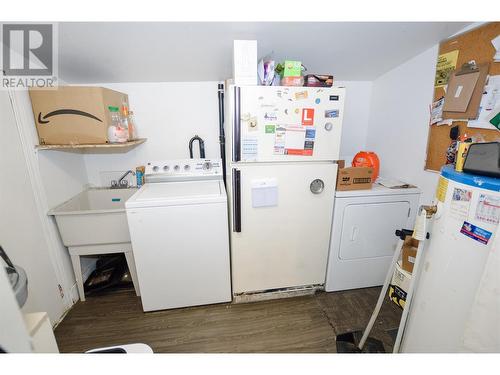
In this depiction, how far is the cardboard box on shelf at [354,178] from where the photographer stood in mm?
1679

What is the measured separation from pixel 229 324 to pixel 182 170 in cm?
139

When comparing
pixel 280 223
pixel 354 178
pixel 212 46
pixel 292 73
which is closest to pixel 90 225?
pixel 280 223

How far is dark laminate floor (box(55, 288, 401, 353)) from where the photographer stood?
1.50m

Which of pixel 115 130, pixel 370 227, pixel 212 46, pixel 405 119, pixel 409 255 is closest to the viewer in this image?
pixel 409 255

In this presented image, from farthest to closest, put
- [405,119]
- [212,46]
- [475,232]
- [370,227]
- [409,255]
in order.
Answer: [405,119], [370,227], [212,46], [409,255], [475,232]

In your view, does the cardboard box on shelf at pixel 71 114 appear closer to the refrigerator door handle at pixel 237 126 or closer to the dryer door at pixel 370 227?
the refrigerator door handle at pixel 237 126

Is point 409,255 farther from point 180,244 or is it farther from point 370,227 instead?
point 180,244

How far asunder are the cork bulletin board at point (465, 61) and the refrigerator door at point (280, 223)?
825 mm

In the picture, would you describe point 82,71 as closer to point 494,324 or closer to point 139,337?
point 139,337

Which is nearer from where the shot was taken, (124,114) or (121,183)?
(124,114)

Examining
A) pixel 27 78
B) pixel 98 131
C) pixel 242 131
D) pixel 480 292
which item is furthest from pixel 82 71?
pixel 480 292

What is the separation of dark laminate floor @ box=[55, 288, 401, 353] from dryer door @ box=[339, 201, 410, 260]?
0.42 metres

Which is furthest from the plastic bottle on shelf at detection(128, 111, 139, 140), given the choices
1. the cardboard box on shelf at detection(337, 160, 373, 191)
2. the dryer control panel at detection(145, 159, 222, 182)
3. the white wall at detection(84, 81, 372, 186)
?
the cardboard box on shelf at detection(337, 160, 373, 191)

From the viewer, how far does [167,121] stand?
2.18 meters
